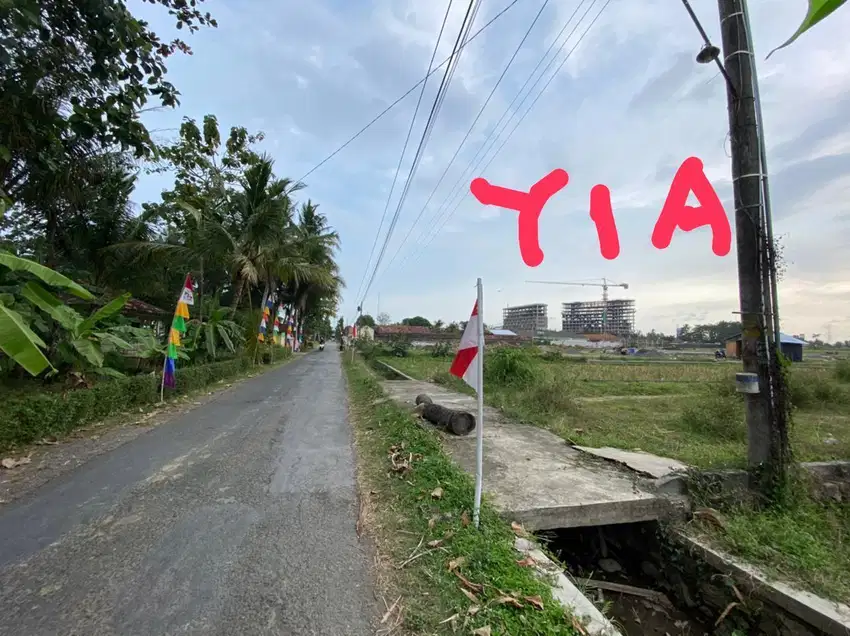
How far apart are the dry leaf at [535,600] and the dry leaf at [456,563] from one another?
1.58ft

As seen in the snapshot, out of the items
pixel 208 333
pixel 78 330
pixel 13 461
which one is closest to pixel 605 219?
pixel 13 461

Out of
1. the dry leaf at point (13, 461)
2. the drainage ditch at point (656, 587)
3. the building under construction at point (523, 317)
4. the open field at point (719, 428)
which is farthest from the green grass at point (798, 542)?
the building under construction at point (523, 317)

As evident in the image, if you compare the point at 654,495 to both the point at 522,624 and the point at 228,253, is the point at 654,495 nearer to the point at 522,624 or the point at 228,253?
the point at 522,624

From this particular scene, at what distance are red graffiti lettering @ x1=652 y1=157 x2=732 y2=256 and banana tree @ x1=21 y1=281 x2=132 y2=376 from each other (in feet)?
22.6

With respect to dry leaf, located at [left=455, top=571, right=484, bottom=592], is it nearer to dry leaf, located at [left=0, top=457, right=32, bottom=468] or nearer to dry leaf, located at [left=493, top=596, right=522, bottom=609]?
dry leaf, located at [left=493, top=596, right=522, bottom=609]

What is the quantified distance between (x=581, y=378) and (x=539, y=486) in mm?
13015

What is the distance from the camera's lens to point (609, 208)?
12.8 feet

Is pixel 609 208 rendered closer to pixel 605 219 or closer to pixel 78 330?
pixel 605 219

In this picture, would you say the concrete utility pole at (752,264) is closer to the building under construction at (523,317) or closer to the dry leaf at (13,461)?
the dry leaf at (13,461)

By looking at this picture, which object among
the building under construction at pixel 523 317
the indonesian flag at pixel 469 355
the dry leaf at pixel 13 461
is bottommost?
the dry leaf at pixel 13 461

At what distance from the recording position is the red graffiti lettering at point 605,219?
3.89m

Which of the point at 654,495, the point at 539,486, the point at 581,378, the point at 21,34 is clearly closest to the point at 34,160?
the point at 21,34

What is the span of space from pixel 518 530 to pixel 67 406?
247 inches

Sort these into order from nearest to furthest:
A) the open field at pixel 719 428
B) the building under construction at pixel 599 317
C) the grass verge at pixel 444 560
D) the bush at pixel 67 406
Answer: the grass verge at pixel 444 560 < the open field at pixel 719 428 < the bush at pixel 67 406 < the building under construction at pixel 599 317
